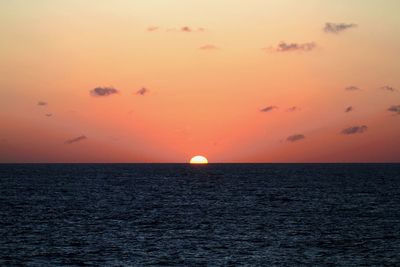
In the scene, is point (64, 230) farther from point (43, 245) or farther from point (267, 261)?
point (267, 261)

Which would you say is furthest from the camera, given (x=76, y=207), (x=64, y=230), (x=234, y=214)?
(x=76, y=207)

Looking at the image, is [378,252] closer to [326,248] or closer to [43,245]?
[326,248]

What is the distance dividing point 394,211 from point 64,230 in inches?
2148

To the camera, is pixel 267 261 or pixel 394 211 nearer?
pixel 267 261

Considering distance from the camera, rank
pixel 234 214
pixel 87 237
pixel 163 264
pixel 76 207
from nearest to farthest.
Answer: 1. pixel 163 264
2. pixel 87 237
3. pixel 234 214
4. pixel 76 207

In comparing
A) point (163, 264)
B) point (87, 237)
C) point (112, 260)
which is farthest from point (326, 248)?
point (87, 237)

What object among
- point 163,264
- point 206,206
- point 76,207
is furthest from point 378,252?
point 76,207

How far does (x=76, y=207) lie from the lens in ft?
347

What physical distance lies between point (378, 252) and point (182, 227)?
1056 inches

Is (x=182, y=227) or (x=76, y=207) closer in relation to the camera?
(x=182, y=227)

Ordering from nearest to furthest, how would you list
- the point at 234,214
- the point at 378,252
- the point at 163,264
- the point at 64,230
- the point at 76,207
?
the point at 163,264
the point at 378,252
the point at 64,230
the point at 234,214
the point at 76,207

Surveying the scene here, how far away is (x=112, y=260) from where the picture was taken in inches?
2133

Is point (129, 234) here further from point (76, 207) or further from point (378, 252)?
point (76, 207)

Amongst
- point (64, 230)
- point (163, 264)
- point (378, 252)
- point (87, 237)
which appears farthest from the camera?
point (64, 230)
